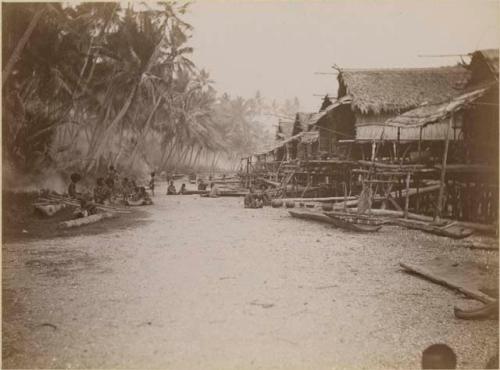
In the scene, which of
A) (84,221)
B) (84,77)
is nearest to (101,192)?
(84,221)

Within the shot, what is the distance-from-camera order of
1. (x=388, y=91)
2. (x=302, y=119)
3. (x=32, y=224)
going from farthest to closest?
(x=302, y=119)
(x=388, y=91)
(x=32, y=224)

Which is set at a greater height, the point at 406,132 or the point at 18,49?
the point at 406,132

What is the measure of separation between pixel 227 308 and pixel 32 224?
20.2 ft

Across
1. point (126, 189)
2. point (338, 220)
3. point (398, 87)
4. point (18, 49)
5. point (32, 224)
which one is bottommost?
point (32, 224)

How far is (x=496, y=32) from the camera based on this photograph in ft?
18.0

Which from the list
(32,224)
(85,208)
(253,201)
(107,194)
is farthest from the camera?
(253,201)

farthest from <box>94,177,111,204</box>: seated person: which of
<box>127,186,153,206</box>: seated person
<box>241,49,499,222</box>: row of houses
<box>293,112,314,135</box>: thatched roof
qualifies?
<box>293,112,314,135</box>: thatched roof

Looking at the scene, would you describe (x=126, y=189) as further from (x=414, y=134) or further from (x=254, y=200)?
(x=414, y=134)

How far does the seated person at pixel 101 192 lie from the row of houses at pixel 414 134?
6954mm

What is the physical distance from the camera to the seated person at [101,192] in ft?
41.7

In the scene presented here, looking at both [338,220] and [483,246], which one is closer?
[483,246]

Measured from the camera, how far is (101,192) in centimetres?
1288

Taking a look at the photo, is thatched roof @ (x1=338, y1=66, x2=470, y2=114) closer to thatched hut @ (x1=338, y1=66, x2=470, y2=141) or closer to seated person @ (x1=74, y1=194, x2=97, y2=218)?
thatched hut @ (x1=338, y1=66, x2=470, y2=141)

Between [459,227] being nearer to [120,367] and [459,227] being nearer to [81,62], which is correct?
[120,367]
